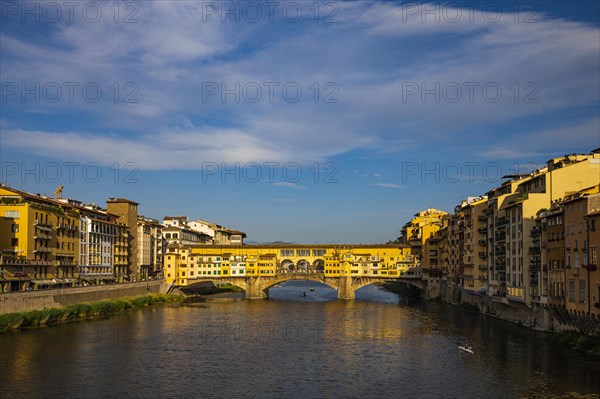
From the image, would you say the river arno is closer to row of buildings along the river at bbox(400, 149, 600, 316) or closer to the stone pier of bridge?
row of buildings along the river at bbox(400, 149, 600, 316)

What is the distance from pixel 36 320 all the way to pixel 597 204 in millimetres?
51615

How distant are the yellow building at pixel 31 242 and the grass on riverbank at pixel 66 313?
7727 millimetres

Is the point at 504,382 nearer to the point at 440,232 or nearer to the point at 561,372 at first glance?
the point at 561,372

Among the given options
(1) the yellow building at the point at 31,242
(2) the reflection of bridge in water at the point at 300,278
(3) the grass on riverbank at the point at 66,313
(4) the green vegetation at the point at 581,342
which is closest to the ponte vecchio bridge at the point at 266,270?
(2) the reflection of bridge in water at the point at 300,278

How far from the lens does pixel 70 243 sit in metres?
89.1

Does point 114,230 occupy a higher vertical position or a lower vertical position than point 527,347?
higher

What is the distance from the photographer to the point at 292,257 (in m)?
120

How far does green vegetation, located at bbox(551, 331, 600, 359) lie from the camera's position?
46438 millimetres

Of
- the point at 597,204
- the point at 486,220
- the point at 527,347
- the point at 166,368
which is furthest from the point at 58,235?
the point at 597,204

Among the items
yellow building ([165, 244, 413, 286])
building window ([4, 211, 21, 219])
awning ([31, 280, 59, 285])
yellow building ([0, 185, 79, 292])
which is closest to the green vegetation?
yellow building ([0, 185, 79, 292])

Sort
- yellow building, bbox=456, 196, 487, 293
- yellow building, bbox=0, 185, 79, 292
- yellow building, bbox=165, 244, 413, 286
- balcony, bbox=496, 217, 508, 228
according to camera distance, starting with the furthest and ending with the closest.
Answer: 1. yellow building, bbox=165, 244, 413, 286
2. yellow building, bbox=456, 196, 487, 293
3. yellow building, bbox=0, 185, 79, 292
4. balcony, bbox=496, 217, 508, 228

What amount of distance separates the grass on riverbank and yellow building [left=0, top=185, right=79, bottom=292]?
7.73 m

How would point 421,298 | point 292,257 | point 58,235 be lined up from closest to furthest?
1. point 58,235
2. point 421,298
3. point 292,257

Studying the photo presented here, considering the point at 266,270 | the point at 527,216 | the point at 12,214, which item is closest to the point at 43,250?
the point at 12,214
